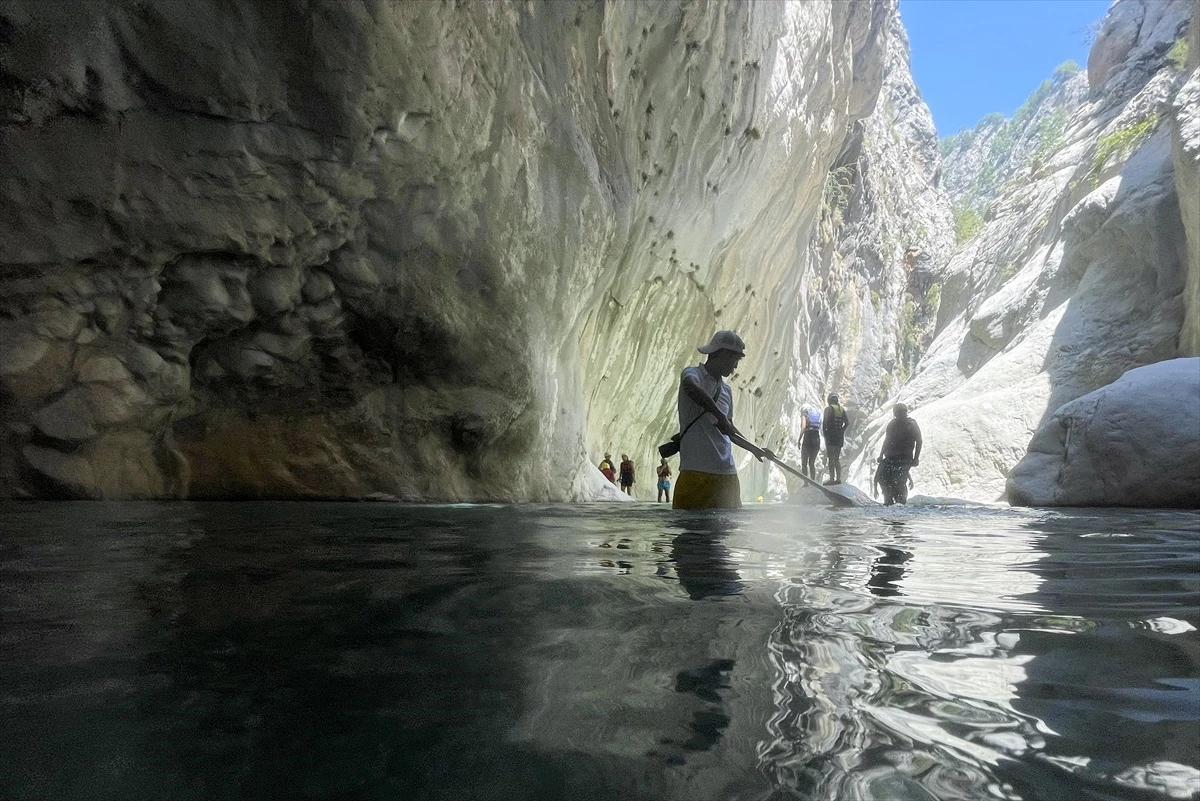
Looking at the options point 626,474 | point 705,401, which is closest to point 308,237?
point 705,401

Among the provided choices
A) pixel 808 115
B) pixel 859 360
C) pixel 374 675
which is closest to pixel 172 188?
pixel 374 675

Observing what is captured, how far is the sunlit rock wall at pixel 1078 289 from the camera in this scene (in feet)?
48.9

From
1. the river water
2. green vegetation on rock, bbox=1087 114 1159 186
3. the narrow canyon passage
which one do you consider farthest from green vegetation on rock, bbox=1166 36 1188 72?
the river water

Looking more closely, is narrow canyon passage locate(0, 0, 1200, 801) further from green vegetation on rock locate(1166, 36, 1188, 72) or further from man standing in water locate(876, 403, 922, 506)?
green vegetation on rock locate(1166, 36, 1188, 72)

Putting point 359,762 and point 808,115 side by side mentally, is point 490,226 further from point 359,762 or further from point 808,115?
point 808,115

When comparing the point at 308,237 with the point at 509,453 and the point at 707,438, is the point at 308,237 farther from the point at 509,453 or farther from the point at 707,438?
the point at 707,438

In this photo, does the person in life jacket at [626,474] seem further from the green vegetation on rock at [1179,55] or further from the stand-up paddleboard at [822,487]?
the green vegetation on rock at [1179,55]

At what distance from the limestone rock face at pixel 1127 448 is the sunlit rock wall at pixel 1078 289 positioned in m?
6.19

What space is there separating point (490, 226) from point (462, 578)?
4.71 m

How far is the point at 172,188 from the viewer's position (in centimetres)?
495

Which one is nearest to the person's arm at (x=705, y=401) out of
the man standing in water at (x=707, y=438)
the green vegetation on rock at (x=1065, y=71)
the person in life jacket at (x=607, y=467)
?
the man standing in water at (x=707, y=438)

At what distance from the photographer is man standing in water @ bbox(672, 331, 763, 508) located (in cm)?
468

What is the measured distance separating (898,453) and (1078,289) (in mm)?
10413

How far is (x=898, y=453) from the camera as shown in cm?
953
